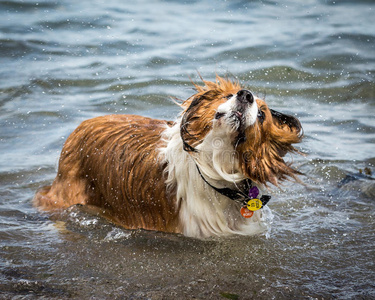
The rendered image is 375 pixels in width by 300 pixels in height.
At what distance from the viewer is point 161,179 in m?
4.83

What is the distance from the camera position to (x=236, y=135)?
407 centimetres

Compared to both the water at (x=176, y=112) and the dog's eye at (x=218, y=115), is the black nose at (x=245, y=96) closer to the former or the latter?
the dog's eye at (x=218, y=115)

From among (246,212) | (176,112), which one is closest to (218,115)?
(246,212)

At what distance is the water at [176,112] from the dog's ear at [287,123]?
449mm

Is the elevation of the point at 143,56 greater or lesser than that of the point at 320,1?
lesser

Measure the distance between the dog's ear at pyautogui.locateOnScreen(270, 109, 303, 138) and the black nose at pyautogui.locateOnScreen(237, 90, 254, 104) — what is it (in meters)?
0.59

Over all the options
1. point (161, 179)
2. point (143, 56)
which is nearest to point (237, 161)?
point (161, 179)

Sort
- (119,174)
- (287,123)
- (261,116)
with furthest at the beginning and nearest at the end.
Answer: (119,174) < (287,123) < (261,116)

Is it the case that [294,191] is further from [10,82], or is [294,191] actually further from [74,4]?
[74,4]

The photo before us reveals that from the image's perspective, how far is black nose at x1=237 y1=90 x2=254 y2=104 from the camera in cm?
394

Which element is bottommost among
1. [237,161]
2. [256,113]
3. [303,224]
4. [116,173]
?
[303,224]

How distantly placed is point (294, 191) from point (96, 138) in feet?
Answer: 7.88

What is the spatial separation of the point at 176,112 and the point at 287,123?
428cm

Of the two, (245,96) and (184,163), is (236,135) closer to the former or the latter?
(245,96)
